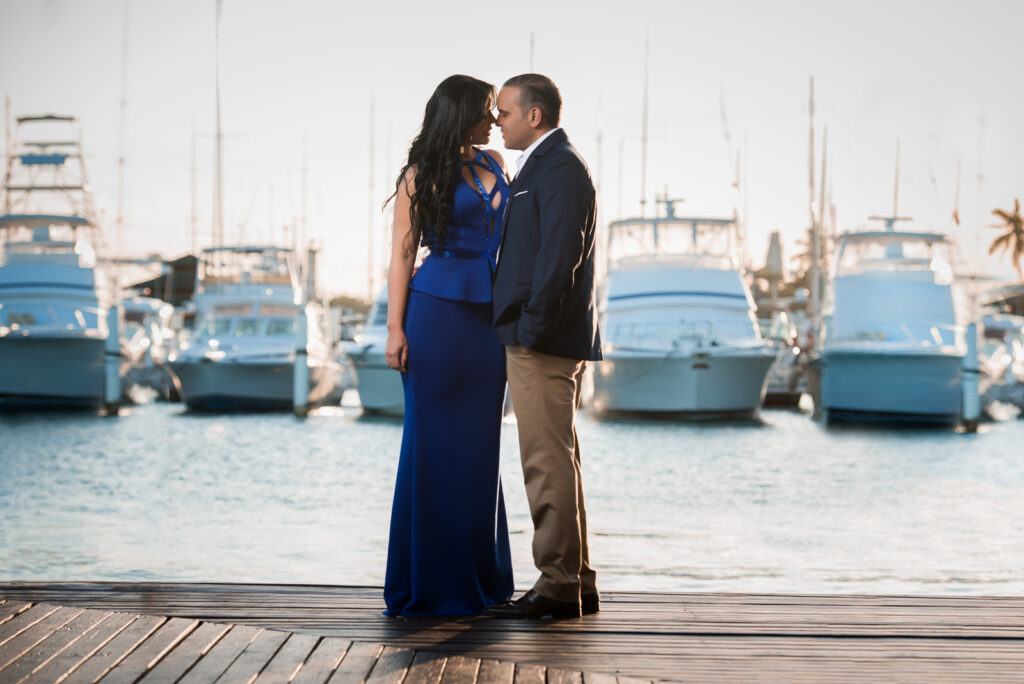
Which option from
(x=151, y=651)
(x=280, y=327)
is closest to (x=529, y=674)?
(x=151, y=651)

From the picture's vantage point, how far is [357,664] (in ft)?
10.2

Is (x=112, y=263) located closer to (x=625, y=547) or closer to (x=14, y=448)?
(x=14, y=448)

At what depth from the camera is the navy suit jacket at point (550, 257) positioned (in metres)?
3.51

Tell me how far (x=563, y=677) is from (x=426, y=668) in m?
0.35

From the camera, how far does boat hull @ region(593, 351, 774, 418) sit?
24781 millimetres

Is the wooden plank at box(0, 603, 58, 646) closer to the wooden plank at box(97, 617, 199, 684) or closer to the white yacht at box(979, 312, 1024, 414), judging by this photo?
the wooden plank at box(97, 617, 199, 684)

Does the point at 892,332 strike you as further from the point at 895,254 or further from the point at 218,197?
the point at 218,197

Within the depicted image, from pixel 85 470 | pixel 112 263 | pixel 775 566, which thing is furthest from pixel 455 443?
pixel 112 263

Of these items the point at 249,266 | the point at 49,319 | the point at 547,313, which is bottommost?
the point at 49,319

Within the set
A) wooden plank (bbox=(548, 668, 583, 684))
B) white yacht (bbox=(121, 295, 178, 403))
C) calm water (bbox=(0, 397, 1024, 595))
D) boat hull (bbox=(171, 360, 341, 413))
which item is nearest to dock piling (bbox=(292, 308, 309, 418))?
boat hull (bbox=(171, 360, 341, 413))

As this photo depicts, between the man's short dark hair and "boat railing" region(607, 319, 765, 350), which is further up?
the man's short dark hair

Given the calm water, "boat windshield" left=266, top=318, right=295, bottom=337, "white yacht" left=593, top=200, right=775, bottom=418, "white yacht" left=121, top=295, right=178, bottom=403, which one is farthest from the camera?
"white yacht" left=121, top=295, right=178, bottom=403

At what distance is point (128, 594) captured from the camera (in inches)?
156

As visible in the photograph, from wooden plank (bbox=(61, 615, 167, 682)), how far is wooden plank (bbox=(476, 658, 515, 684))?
0.94 m
